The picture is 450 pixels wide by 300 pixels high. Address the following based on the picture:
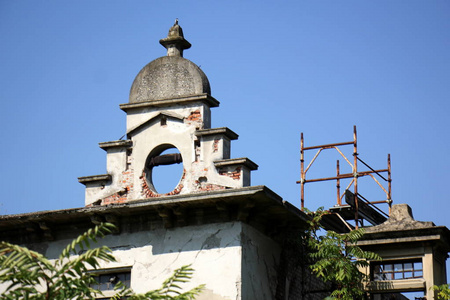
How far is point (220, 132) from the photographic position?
16.4 metres

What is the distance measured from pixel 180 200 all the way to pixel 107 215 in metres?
1.82

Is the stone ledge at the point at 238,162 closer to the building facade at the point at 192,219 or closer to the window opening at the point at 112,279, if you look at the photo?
the building facade at the point at 192,219

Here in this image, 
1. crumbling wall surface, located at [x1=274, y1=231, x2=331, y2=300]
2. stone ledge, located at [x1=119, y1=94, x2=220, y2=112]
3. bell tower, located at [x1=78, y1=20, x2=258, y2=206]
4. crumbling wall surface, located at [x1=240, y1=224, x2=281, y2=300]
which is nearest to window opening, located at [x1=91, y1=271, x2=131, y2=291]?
bell tower, located at [x1=78, y1=20, x2=258, y2=206]

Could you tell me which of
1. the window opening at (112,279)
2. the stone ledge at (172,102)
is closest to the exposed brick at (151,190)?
the stone ledge at (172,102)

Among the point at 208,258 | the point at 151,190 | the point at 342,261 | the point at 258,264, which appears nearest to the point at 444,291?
the point at 342,261

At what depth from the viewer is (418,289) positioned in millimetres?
17188

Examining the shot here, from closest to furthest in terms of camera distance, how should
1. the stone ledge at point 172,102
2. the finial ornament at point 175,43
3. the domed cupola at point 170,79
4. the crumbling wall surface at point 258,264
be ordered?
the crumbling wall surface at point 258,264, the stone ledge at point 172,102, the domed cupola at point 170,79, the finial ornament at point 175,43

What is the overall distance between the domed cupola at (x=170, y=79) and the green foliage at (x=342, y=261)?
371 centimetres

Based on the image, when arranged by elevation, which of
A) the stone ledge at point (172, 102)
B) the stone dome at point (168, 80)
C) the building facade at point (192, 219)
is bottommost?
the building facade at point (192, 219)

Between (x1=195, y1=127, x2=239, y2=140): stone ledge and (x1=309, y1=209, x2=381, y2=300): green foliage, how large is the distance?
244cm

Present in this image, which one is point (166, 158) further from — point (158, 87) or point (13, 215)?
point (13, 215)

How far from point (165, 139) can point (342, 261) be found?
4324 mm

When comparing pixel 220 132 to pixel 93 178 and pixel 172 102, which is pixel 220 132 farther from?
pixel 93 178

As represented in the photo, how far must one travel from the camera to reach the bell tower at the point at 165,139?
1647 centimetres
